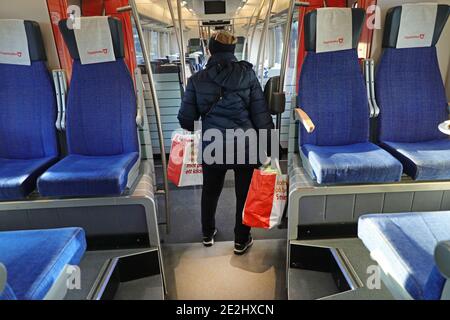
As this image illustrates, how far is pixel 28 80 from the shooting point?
225 centimetres

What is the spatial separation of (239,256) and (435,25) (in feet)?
7.07

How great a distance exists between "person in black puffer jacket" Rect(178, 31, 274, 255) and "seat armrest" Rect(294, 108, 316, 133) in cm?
21

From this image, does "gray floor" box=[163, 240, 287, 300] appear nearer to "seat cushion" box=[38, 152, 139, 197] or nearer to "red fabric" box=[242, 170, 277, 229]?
"red fabric" box=[242, 170, 277, 229]

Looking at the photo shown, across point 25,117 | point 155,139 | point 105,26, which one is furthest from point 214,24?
point 25,117

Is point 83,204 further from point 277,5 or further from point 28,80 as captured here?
point 277,5

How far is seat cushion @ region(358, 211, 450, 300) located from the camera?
1.02 metres

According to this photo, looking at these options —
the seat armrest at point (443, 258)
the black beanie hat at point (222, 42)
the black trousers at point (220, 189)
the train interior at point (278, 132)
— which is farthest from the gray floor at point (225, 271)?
the black beanie hat at point (222, 42)

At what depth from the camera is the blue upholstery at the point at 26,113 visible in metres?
2.24

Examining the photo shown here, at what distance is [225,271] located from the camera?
2.06 meters

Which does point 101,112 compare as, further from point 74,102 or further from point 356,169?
point 356,169

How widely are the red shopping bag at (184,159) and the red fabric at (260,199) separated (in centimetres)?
67

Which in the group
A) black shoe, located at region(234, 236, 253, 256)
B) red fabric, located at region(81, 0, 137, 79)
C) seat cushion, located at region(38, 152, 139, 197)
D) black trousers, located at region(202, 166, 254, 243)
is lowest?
black shoe, located at region(234, 236, 253, 256)

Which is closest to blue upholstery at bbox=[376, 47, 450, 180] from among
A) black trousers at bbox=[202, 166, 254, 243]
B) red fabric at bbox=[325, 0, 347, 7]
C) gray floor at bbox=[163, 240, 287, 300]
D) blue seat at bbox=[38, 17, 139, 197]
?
red fabric at bbox=[325, 0, 347, 7]

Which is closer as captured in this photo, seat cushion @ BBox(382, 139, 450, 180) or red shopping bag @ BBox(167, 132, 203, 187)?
seat cushion @ BBox(382, 139, 450, 180)
